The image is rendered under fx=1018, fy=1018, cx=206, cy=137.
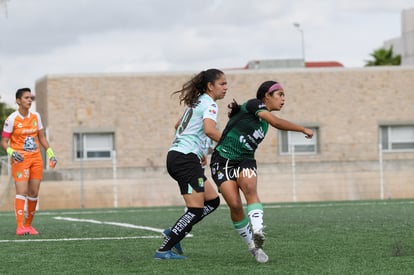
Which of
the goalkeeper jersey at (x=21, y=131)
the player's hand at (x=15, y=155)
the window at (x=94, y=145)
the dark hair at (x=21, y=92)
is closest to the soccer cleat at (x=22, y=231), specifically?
the player's hand at (x=15, y=155)

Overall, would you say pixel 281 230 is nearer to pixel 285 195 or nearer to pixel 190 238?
pixel 190 238

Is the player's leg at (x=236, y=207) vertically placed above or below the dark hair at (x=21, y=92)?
below

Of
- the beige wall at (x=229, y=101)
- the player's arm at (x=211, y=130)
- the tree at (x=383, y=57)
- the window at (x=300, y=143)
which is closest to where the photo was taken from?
the player's arm at (x=211, y=130)

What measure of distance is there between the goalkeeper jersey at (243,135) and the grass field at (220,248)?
39.2 inches

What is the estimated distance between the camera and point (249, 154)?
9.55 meters

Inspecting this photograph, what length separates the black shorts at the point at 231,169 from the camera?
9500 millimetres

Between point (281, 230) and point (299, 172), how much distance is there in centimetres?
1825

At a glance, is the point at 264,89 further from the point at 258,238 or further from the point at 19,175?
the point at 19,175

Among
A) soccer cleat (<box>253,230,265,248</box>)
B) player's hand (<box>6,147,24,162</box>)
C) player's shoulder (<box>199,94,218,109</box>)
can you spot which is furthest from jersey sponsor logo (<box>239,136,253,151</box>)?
player's hand (<box>6,147,24,162</box>)

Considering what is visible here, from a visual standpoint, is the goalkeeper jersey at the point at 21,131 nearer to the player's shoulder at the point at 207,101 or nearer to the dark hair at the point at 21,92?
the dark hair at the point at 21,92

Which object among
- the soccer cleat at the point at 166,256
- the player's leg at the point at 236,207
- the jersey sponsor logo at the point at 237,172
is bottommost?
the soccer cleat at the point at 166,256


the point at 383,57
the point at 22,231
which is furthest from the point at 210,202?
the point at 383,57

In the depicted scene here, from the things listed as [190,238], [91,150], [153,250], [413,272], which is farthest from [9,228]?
[91,150]

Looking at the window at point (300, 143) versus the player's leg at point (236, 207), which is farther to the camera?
the window at point (300, 143)
